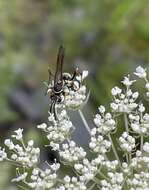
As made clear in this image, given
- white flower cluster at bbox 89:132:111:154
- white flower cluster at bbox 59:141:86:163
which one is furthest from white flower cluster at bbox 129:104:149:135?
white flower cluster at bbox 59:141:86:163

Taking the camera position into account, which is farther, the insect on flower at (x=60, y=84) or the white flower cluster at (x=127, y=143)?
the insect on flower at (x=60, y=84)

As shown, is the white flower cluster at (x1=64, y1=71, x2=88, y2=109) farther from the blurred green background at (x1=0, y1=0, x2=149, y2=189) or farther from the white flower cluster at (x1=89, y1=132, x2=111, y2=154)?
the blurred green background at (x1=0, y1=0, x2=149, y2=189)

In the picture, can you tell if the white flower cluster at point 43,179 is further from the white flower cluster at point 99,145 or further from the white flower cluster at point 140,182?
the white flower cluster at point 140,182

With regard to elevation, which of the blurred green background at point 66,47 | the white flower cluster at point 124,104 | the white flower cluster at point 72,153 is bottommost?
the white flower cluster at point 72,153

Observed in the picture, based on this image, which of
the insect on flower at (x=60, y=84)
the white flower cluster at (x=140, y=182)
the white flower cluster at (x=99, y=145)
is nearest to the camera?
the white flower cluster at (x=140, y=182)

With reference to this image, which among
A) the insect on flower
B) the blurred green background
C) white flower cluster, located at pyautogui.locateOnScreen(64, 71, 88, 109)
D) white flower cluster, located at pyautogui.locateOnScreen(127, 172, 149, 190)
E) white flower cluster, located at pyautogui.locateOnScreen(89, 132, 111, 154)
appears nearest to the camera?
white flower cluster, located at pyautogui.locateOnScreen(127, 172, 149, 190)

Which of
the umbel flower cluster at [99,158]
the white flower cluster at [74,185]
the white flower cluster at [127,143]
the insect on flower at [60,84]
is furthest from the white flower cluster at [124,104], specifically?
the white flower cluster at [74,185]
